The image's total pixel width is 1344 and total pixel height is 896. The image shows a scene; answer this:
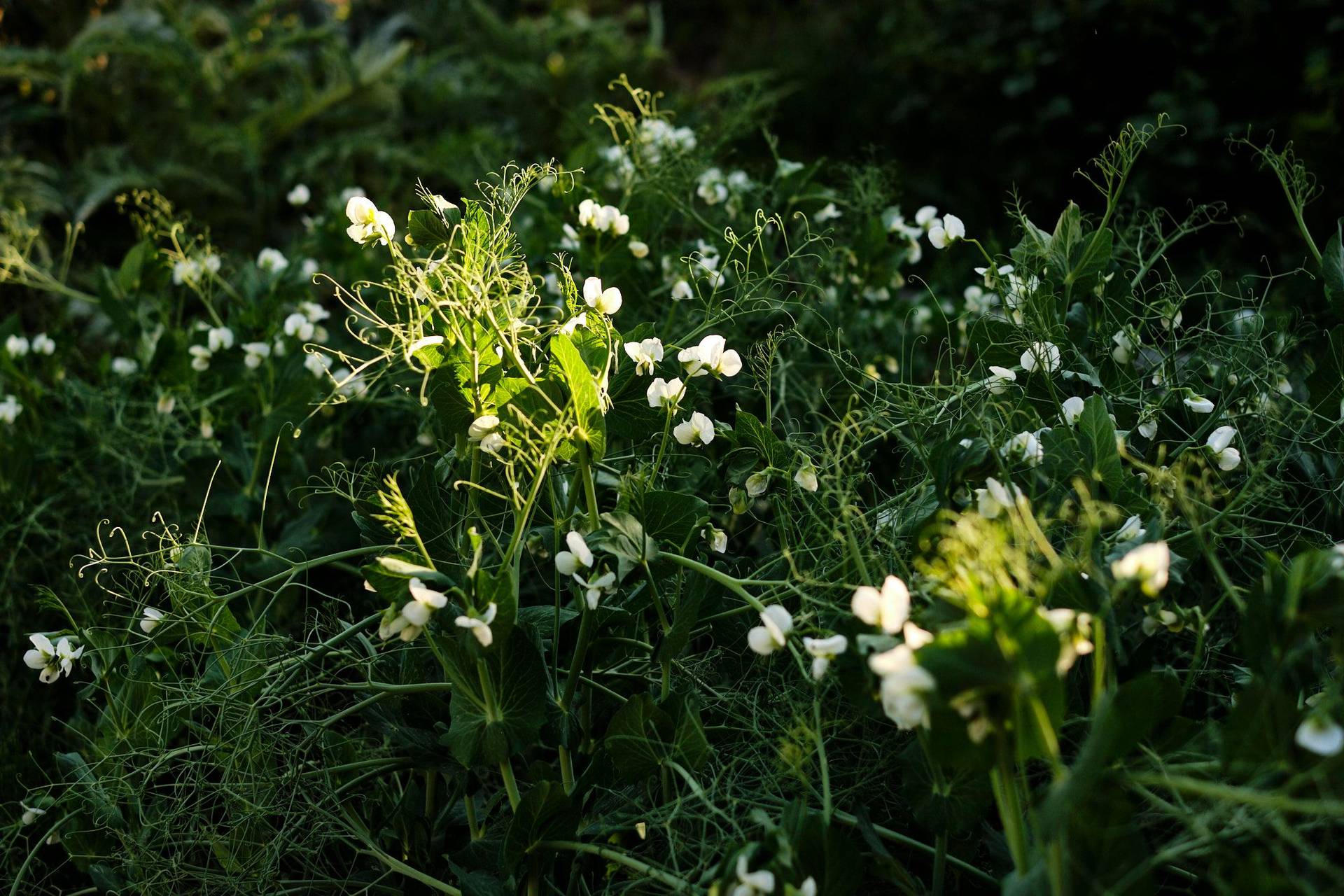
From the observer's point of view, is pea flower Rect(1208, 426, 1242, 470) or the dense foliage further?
pea flower Rect(1208, 426, 1242, 470)

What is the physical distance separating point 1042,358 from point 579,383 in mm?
496

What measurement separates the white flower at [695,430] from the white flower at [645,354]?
0.20 ft

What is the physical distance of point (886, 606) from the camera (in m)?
0.72

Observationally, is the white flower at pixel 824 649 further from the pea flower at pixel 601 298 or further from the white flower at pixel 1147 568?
the pea flower at pixel 601 298

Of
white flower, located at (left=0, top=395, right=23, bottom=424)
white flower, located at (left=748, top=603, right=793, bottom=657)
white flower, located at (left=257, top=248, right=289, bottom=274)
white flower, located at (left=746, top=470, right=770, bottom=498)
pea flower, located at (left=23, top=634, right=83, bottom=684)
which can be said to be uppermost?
white flower, located at (left=748, top=603, right=793, bottom=657)

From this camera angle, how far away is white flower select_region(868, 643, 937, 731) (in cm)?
65

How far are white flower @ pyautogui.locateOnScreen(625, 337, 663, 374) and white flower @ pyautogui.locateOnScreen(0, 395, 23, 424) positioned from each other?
3.86 feet

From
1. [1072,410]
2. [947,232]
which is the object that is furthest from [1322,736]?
[947,232]

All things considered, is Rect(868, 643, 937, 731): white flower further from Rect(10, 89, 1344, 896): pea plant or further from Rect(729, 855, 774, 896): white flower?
Rect(729, 855, 774, 896): white flower

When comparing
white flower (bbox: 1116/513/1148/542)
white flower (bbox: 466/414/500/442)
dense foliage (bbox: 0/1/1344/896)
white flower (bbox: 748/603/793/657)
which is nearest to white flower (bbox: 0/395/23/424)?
dense foliage (bbox: 0/1/1344/896)

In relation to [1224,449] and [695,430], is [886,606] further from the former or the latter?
[1224,449]

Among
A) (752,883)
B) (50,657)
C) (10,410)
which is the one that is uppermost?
(752,883)

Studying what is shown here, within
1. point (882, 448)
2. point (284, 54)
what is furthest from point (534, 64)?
point (882, 448)

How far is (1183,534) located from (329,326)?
1.65m
